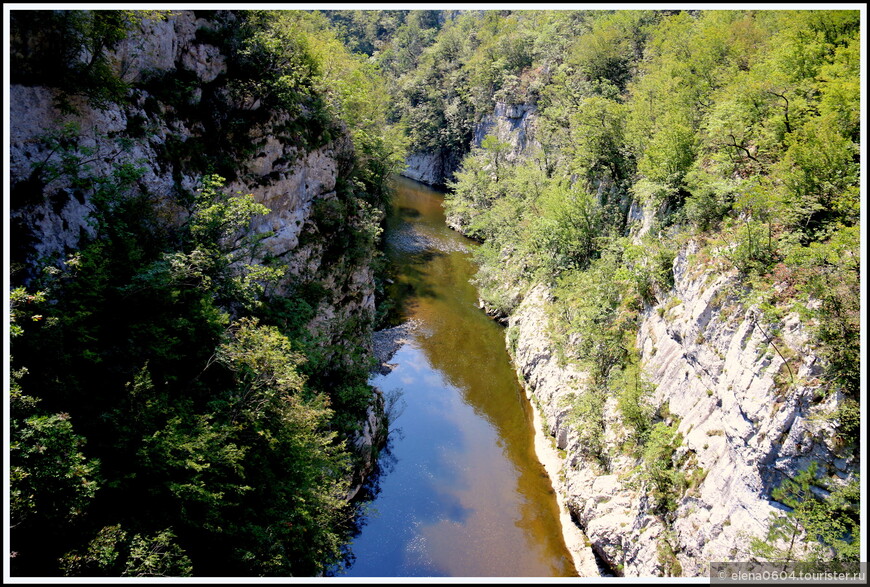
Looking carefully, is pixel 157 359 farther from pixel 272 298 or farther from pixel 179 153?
pixel 179 153

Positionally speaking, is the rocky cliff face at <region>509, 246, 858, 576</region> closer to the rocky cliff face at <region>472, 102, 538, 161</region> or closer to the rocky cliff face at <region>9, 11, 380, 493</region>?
the rocky cliff face at <region>9, 11, 380, 493</region>

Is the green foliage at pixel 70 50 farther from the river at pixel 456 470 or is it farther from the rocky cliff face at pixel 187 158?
the river at pixel 456 470

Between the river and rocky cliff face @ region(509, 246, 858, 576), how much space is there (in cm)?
189

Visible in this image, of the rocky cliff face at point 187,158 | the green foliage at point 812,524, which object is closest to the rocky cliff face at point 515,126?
the rocky cliff face at point 187,158

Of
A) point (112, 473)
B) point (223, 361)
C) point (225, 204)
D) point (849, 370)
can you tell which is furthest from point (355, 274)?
point (849, 370)

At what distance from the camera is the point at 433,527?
650 inches

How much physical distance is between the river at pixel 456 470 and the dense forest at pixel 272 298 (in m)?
2.15

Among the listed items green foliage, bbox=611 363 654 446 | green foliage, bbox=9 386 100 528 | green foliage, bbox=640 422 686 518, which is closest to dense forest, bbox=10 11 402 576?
green foliage, bbox=9 386 100 528

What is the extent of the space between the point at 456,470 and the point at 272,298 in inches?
405

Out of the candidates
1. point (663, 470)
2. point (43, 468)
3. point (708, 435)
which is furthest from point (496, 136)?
point (43, 468)

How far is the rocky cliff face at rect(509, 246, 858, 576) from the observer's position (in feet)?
30.9

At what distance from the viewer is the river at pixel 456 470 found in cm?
1538

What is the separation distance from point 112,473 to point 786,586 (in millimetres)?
A: 12244

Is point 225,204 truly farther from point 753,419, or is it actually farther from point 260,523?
point 753,419
